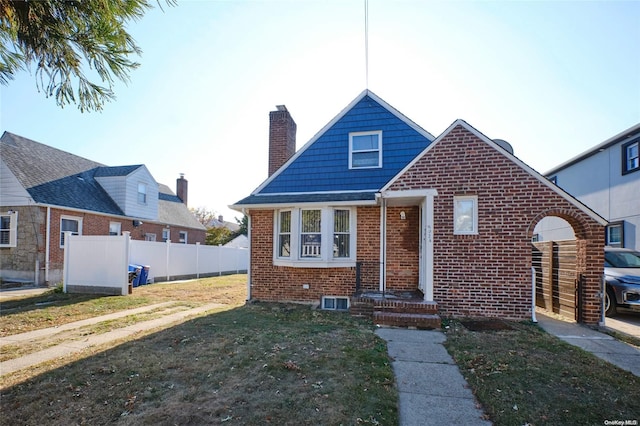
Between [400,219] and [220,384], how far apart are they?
6627 millimetres

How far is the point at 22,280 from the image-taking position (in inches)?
556

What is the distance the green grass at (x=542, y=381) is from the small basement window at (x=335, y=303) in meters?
3.79

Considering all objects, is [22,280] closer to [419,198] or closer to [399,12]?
[419,198]

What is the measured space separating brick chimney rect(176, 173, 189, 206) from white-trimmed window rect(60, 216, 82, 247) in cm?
1182

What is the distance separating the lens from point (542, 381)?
4199 millimetres

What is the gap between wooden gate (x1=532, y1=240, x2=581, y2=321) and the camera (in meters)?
7.99

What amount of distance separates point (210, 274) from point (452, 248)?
52.9 feet

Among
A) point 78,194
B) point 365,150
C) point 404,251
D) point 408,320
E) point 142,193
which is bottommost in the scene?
point 408,320

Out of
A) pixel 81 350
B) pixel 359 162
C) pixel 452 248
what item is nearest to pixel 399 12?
pixel 359 162

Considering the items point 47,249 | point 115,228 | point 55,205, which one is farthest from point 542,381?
point 115,228

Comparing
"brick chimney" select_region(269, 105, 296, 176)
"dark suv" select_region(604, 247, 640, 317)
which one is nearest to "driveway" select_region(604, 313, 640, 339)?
"dark suv" select_region(604, 247, 640, 317)

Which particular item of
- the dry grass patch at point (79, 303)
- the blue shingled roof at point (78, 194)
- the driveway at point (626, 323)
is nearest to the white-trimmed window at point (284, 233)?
the dry grass patch at point (79, 303)

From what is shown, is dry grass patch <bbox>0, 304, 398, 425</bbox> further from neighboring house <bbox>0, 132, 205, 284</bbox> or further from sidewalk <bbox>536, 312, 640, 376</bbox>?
neighboring house <bbox>0, 132, 205, 284</bbox>

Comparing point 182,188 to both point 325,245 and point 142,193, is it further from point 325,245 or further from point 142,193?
point 325,245
